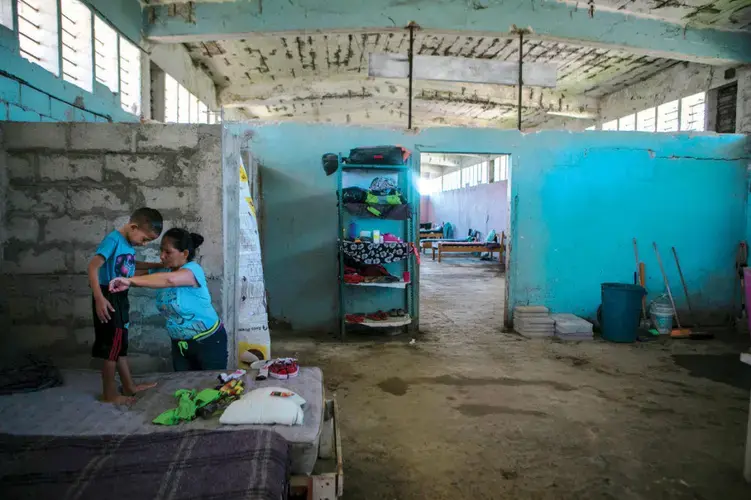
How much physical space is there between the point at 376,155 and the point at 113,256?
3.77 meters

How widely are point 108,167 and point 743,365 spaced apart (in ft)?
21.1

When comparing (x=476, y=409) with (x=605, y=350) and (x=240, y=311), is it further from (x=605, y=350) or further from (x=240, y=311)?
(x=605, y=350)

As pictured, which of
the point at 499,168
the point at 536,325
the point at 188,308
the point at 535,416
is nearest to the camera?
the point at 188,308

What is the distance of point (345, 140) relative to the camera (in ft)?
20.9

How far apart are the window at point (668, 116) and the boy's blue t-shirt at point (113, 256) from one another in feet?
28.8

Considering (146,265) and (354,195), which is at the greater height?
(354,195)

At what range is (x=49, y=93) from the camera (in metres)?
3.90

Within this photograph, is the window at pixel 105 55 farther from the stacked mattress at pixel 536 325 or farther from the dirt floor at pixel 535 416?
the stacked mattress at pixel 536 325

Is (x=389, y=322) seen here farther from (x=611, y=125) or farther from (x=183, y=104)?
(x=611, y=125)

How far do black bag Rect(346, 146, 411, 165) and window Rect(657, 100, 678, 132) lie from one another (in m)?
5.39

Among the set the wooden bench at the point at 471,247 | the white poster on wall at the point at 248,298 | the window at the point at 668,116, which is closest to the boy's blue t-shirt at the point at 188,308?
the white poster on wall at the point at 248,298

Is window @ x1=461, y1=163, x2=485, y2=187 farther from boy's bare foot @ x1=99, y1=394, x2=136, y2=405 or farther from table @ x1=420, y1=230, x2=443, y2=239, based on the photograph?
boy's bare foot @ x1=99, y1=394, x2=136, y2=405

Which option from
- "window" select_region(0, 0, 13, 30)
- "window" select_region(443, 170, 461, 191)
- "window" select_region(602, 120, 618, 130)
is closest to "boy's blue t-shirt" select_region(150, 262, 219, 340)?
"window" select_region(0, 0, 13, 30)

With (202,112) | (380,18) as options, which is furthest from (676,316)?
(202,112)
